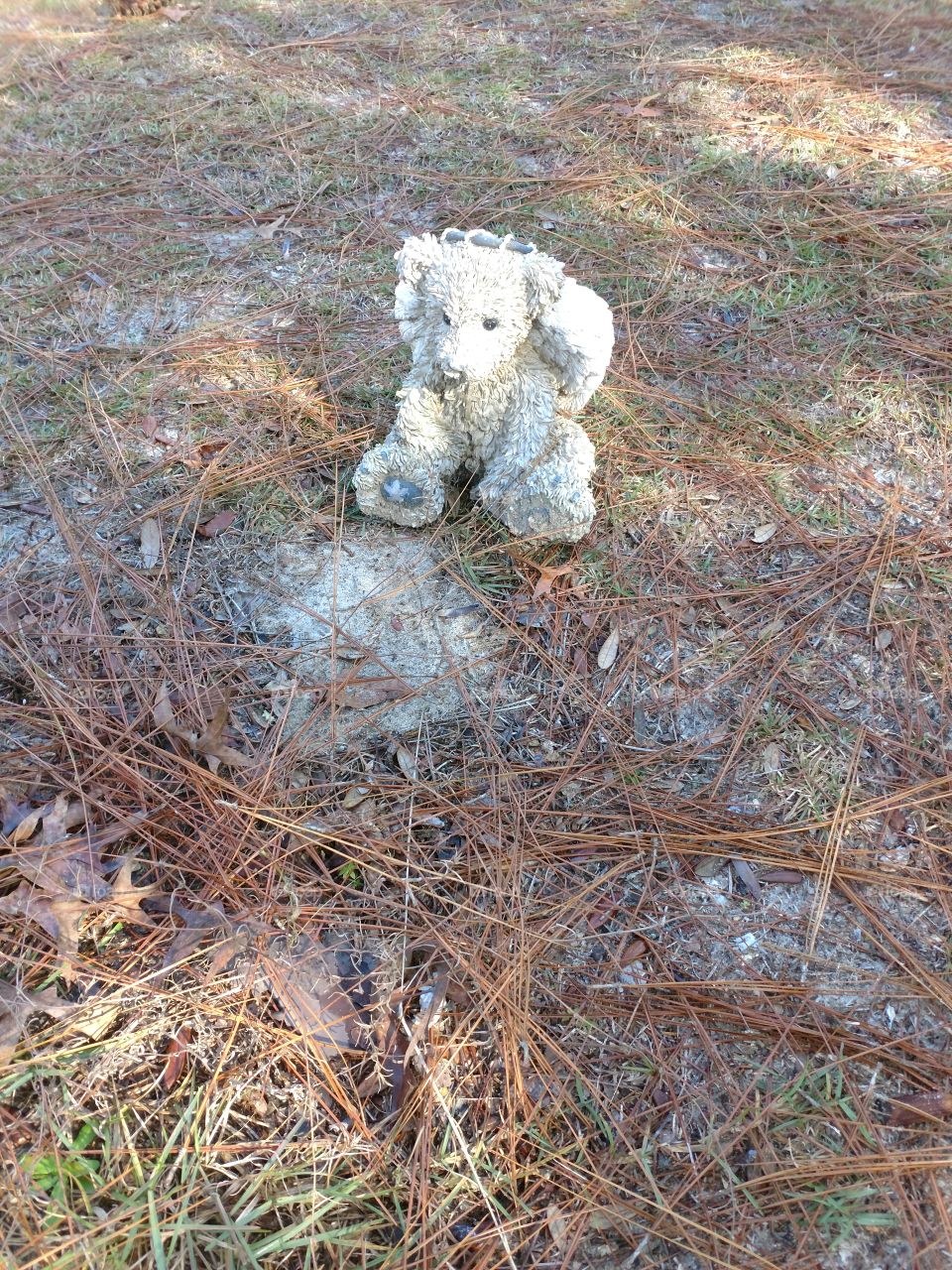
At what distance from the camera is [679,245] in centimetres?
326

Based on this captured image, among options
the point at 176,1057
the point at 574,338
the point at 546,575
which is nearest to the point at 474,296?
the point at 574,338

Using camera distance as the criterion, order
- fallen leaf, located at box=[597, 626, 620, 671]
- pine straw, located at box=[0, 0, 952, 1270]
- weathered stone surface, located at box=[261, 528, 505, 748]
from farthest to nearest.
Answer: fallen leaf, located at box=[597, 626, 620, 671]
weathered stone surface, located at box=[261, 528, 505, 748]
pine straw, located at box=[0, 0, 952, 1270]

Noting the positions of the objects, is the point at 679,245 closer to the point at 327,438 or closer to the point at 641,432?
the point at 641,432

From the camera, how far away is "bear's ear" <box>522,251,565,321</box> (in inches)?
75.0

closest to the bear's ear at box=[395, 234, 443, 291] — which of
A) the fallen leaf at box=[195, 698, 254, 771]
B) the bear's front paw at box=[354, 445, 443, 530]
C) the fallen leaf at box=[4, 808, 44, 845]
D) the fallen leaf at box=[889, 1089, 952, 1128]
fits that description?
the bear's front paw at box=[354, 445, 443, 530]

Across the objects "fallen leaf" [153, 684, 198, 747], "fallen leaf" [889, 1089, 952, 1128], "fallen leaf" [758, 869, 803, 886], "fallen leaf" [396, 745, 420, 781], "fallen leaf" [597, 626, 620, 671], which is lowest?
"fallen leaf" [889, 1089, 952, 1128]

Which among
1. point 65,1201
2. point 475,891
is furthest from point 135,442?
point 65,1201

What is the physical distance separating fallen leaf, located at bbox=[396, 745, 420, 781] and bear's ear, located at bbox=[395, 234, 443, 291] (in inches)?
42.7

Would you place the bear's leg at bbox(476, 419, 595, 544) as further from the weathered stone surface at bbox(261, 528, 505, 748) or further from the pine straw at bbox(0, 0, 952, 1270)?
the weathered stone surface at bbox(261, 528, 505, 748)

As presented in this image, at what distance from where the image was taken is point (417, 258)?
1926mm

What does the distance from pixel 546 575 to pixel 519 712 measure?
418 mm

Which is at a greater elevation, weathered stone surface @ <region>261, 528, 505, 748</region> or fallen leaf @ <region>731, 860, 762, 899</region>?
weathered stone surface @ <region>261, 528, 505, 748</region>

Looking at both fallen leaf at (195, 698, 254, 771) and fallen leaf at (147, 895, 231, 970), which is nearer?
fallen leaf at (147, 895, 231, 970)

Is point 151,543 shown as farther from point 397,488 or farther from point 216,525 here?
point 397,488
